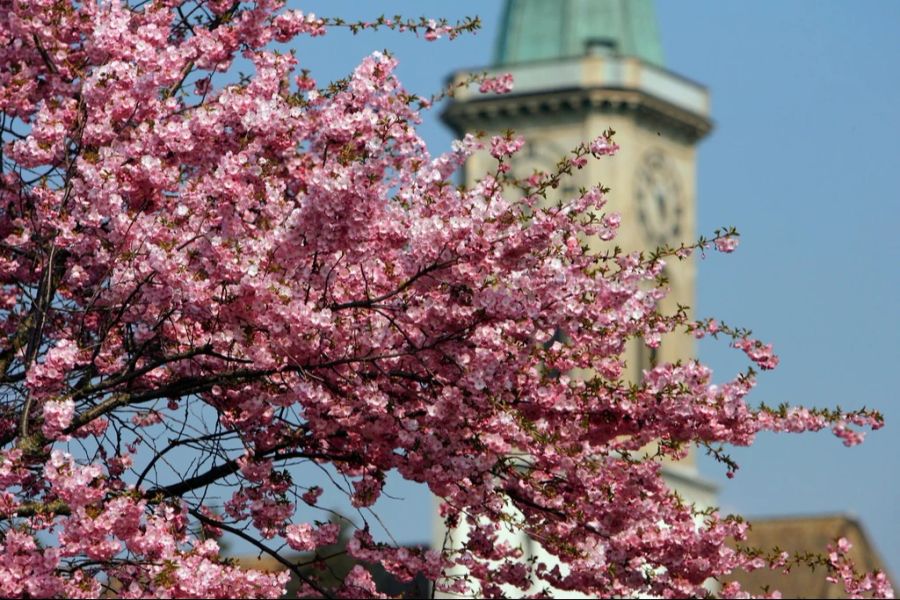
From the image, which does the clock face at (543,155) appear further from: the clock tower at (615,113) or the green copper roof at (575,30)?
the green copper roof at (575,30)

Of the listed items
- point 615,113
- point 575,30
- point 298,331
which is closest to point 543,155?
point 615,113

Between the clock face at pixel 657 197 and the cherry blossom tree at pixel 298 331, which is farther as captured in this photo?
the clock face at pixel 657 197

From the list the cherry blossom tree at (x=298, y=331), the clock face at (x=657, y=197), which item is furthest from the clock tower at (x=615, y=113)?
the cherry blossom tree at (x=298, y=331)

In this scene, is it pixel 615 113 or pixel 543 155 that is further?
pixel 615 113

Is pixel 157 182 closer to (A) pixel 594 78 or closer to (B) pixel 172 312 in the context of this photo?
(B) pixel 172 312

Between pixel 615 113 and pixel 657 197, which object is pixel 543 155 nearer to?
pixel 615 113

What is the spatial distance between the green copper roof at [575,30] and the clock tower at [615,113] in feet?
0.10

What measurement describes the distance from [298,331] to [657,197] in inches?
2445

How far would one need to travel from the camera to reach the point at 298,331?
15.1 meters

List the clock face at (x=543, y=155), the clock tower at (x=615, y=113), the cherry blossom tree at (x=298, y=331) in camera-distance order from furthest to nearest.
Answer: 1. the clock tower at (x=615, y=113)
2. the clock face at (x=543, y=155)
3. the cherry blossom tree at (x=298, y=331)

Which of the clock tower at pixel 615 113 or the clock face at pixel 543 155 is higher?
the clock tower at pixel 615 113

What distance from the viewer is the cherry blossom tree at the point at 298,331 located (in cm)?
1495

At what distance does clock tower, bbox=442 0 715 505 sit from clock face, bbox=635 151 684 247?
0.03 meters

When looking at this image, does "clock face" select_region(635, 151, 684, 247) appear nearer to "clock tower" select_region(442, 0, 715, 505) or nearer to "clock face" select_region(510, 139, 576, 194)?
"clock tower" select_region(442, 0, 715, 505)
